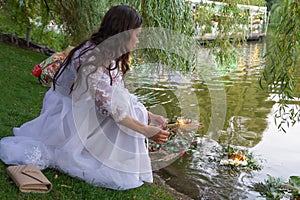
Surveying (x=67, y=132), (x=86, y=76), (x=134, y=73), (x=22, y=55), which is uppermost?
A: (x=86, y=76)

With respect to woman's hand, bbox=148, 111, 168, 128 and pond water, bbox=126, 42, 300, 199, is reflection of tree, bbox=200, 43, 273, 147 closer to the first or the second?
pond water, bbox=126, 42, 300, 199

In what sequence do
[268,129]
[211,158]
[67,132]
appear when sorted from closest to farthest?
[67,132] < [211,158] < [268,129]

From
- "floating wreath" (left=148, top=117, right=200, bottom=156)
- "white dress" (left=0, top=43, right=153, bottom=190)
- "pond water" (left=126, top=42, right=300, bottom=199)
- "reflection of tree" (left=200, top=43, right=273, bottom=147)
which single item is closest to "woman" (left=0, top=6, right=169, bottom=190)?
"white dress" (left=0, top=43, right=153, bottom=190)

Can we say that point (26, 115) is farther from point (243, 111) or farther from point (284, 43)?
point (243, 111)

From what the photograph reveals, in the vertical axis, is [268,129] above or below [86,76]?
below

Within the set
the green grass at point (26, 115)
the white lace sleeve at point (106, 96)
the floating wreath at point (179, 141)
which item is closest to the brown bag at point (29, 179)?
the green grass at point (26, 115)

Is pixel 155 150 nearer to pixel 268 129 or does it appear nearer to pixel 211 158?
pixel 211 158

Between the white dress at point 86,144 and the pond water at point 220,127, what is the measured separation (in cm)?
157

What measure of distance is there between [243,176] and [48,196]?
2719 mm

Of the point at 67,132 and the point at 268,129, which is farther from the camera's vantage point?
the point at 268,129

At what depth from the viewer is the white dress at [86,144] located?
2.68 meters

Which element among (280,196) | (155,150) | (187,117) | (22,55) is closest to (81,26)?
(22,55)

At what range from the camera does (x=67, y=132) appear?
9.08ft

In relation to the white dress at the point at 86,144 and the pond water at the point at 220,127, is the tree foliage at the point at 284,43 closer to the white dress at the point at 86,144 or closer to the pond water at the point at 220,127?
the pond water at the point at 220,127
